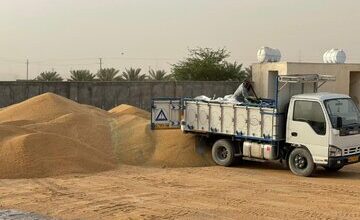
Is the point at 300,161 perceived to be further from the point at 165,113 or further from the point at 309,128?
the point at 165,113

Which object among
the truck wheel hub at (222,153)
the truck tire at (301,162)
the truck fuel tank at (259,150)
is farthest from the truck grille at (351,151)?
the truck wheel hub at (222,153)

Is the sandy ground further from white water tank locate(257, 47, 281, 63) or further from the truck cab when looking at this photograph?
white water tank locate(257, 47, 281, 63)

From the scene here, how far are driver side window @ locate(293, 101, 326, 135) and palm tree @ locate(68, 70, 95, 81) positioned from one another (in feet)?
108

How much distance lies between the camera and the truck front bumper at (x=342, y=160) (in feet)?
44.1

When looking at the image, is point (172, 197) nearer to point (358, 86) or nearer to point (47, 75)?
point (358, 86)

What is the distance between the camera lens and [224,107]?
15.6 metres

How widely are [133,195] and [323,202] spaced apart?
12.7ft

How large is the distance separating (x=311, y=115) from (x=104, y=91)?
55.2ft

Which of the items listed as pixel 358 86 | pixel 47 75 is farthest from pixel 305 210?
pixel 47 75

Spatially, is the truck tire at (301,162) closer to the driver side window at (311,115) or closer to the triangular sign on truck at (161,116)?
the driver side window at (311,115)

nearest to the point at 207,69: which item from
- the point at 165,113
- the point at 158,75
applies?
the point at 158,75

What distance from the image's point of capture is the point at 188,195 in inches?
449

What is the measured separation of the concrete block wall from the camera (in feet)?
86.8

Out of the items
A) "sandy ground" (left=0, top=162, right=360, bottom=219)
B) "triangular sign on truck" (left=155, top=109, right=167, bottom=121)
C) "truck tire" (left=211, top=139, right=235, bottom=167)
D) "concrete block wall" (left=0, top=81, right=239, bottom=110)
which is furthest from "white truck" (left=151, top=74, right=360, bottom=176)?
"concrete block wall" (left=0, top=81, right=239, bottom=110)
